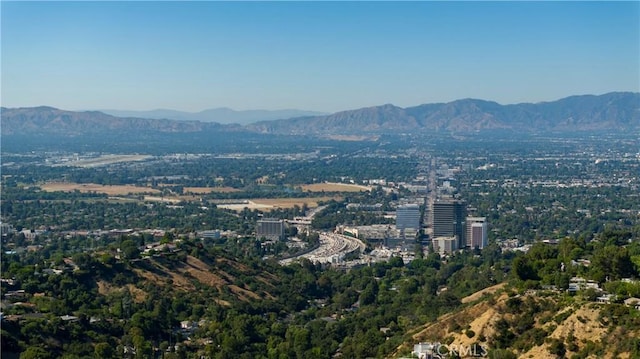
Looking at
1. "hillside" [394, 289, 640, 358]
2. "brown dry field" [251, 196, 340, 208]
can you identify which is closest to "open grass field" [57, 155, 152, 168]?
"brown dry field" [251, 196, 340, 208]

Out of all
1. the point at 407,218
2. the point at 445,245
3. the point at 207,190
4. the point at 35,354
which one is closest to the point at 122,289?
the point at 35,354

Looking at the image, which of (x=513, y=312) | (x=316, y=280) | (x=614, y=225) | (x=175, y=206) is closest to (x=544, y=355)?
(x=513, y=312)

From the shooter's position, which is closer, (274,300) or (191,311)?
(191,311)

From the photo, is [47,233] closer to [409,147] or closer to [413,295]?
[413,295]

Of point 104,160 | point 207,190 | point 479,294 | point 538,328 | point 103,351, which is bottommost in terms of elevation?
point 104,160

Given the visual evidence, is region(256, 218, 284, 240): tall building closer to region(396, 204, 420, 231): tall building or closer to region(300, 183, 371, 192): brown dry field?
region(396, 204, 420, 231): tall building

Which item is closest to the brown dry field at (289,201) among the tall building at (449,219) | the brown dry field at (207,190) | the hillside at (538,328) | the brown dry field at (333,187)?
the brown dry field at (333,187)

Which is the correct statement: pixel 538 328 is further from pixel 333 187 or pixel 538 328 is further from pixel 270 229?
pixel 333 187
